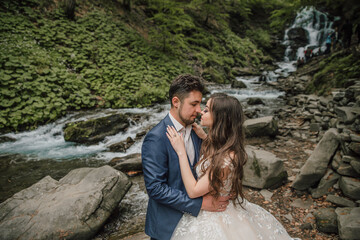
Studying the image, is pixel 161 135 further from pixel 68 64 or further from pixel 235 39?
pixel 235 39

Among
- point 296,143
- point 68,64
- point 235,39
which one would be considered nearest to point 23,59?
point 68,64

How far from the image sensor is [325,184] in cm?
366

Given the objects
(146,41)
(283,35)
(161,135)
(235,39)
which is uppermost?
(283,35)

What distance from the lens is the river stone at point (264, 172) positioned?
162 inches

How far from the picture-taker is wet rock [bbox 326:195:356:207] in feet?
10.2

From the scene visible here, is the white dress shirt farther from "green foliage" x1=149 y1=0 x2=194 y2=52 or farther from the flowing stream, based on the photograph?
"green foliage" x1=149 y1=0 x2=194 y2=52

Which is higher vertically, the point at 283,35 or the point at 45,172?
the point at 283,35

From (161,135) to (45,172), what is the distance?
527 centimetres

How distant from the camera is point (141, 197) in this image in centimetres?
438

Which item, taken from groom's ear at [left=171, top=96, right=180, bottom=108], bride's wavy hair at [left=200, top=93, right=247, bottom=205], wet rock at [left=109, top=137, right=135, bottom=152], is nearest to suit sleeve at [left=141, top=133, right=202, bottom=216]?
bride's wavy hair at [left=200, top=93, right=247, bottom=205]

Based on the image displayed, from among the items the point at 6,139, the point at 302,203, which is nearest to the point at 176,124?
the point at 302,203

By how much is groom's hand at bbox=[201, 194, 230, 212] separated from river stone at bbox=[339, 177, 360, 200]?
282cm

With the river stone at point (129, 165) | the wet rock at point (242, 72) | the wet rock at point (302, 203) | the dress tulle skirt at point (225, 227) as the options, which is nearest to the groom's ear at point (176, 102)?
the dress tulle skirt at point (225, 227)

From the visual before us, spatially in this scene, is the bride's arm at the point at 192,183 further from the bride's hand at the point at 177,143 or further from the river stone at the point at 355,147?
the river stone at the point at 355,147
